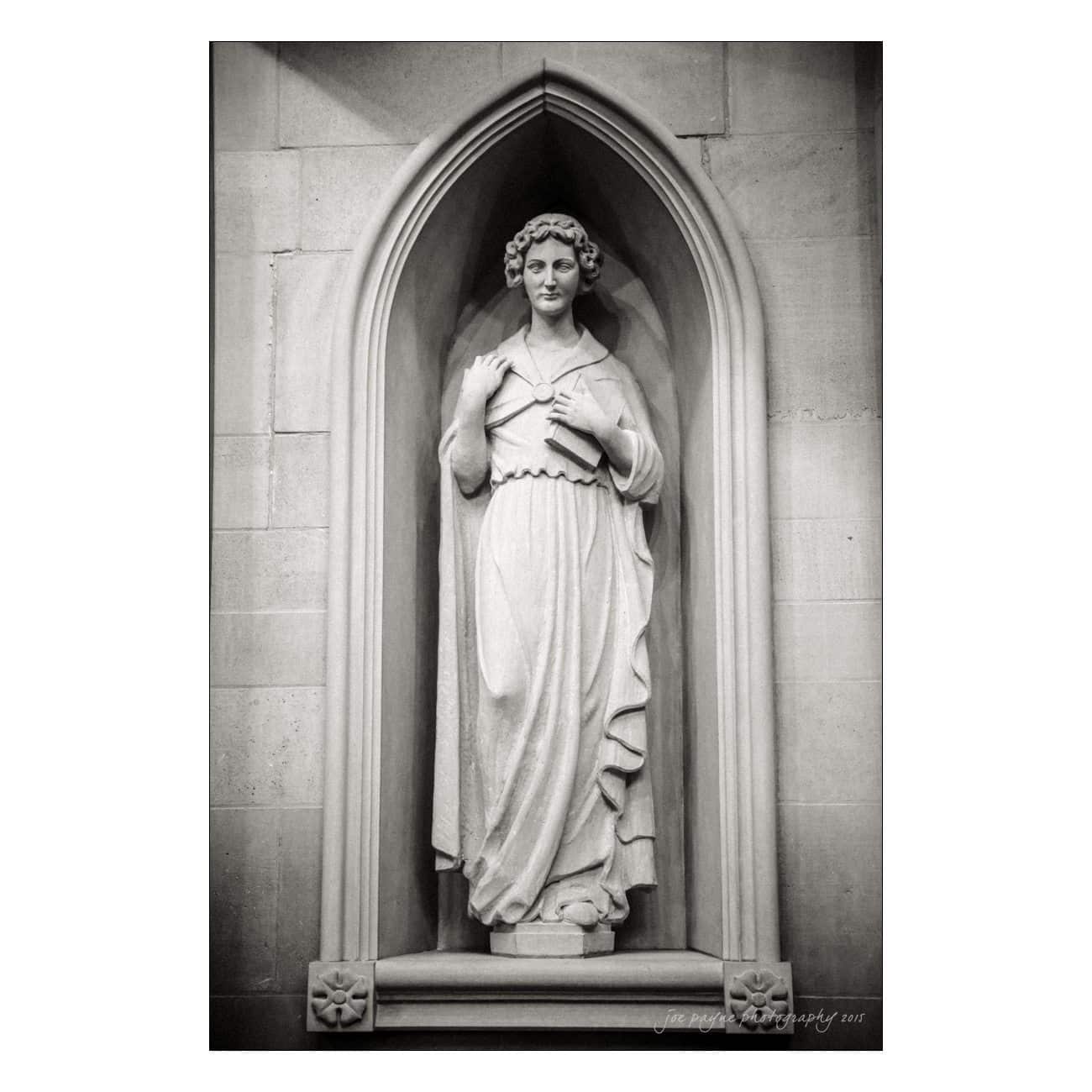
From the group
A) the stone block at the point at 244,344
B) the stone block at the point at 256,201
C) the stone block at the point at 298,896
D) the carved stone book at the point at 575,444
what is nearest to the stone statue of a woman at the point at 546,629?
the carved stone book at the point at 575,444

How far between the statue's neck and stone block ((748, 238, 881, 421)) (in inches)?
22.6

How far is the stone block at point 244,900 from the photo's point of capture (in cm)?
392

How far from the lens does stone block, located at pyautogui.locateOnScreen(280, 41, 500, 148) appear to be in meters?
4.29

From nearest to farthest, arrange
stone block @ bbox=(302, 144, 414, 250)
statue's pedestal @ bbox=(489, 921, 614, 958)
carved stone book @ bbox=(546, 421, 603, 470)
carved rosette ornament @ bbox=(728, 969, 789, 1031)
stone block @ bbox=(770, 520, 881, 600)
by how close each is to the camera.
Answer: carved rosette ornament @ bbox=(728, 969, 789, 1031) < statue's pedestal @ bbox=(489, 921, 614, 958) < stone block @ bbox=(770, 520, 881, 600) < carved stone book @ bbox=(546, 421, 603, 470) < stone block @ bbox=(302, 144, 414, 250)

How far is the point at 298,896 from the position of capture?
12.9ft

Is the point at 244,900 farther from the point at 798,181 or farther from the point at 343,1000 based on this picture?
the point at 798,181

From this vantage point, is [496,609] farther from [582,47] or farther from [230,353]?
[582,47]

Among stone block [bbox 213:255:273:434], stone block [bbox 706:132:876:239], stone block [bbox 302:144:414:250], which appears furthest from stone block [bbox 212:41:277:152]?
stone block [bbox 706:132:876:239]

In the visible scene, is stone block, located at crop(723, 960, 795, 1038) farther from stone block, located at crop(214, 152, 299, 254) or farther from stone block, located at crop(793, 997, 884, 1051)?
stone block, located at crop(214, 152, 299, 254)

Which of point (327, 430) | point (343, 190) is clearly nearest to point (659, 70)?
point (343, 190)

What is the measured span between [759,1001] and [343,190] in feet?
8.26

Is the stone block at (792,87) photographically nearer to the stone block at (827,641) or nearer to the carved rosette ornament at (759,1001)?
the stone block at (827,641)

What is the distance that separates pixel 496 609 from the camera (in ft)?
13.3

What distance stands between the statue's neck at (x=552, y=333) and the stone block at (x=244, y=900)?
1.55 metres
